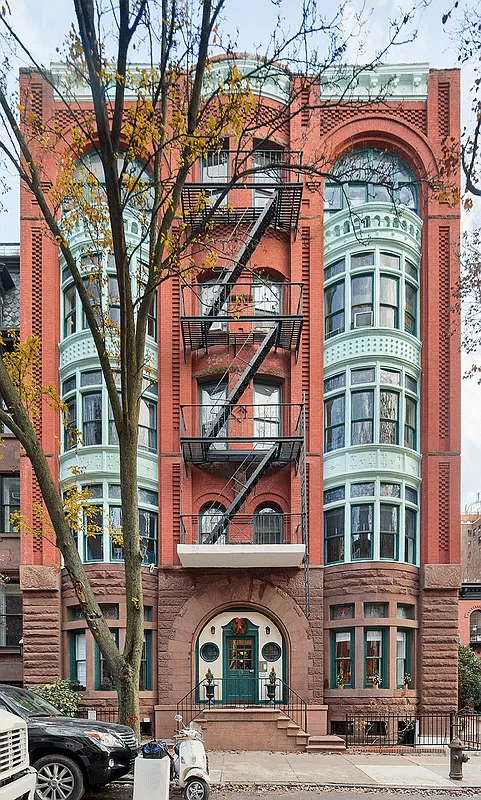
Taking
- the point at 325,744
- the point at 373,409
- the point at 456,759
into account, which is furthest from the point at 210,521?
the point at 456,759

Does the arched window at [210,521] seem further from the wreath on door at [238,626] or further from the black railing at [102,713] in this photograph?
the black railing at [102,713]

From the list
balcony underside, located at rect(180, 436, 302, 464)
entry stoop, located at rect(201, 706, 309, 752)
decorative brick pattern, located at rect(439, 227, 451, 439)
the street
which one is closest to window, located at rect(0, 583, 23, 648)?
balcony underside, located at rect(180, 436, 302, 464)

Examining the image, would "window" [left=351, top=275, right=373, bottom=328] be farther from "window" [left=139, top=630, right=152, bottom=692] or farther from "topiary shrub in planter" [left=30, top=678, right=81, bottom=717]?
"topiary shrub in planter" [left=30, top=678, right=81, bottom=717]

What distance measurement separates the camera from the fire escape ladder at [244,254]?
23311 millimetres

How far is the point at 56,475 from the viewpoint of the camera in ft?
80.0

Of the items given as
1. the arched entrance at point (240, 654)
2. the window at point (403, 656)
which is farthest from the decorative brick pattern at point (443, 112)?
the arched entrance at point (240, 654)

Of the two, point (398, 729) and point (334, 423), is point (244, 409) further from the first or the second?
point (398, 729)

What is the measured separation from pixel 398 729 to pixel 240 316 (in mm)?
12106

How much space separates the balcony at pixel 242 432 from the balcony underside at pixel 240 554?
274 centimetres

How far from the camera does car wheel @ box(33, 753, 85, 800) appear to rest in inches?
476

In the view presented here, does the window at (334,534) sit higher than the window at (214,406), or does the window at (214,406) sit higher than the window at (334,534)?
the window at (214,406)

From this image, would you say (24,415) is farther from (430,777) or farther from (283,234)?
(283,234)

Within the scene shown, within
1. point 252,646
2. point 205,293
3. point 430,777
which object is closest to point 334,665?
point 252,646

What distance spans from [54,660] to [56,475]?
520 cm
